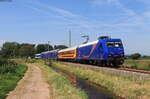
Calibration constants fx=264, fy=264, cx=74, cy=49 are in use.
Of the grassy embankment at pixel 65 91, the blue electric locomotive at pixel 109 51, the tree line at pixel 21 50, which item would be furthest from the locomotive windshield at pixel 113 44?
the tree line at pixel 21 50

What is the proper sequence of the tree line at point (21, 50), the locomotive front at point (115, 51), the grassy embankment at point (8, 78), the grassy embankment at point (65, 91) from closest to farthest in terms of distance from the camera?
the grassy embankment at point (65, 91) → the grassy embankment at point (8, 78) → the locomotive front at point (115, 51) → the tree line at point (21, 50)

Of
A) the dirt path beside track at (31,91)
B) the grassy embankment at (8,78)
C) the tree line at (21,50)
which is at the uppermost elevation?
the tree line at (21,50)

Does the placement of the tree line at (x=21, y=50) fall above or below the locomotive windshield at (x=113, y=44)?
above

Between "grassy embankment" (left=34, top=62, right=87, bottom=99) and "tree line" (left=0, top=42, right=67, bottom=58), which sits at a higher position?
"tree line" (left=0, top=42, right=67, bottom=58)

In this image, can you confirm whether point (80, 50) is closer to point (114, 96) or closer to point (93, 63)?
point (93, 63)

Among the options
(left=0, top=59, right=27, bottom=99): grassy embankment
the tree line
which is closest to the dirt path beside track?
(left=0, top=59, right=27, bottom=99): grassy embankment

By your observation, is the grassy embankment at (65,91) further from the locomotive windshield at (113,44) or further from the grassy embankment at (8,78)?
the locomotive windshield at (113,44)

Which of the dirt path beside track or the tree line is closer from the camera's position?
the dirt path beside track

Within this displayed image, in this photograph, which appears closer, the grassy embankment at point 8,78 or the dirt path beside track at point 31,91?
the dirt path beside track at point 31,91

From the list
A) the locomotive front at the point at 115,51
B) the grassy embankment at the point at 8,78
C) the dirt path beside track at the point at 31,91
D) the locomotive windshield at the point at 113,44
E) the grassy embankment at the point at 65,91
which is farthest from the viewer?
the locomotive windshield at the point at 113,44

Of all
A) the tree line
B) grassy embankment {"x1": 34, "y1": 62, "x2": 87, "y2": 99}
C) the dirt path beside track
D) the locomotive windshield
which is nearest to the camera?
grassy embankment {"x1": 34, "y1": 62, "x2": 87, "y2": 99}

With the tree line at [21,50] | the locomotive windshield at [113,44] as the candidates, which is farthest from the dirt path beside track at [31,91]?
the tree line at [21,50]

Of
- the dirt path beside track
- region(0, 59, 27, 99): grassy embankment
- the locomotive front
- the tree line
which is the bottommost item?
the dirt path beside track

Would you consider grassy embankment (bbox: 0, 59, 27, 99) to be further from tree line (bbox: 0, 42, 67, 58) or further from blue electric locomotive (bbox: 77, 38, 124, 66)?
tree line (bbox: 0, 42, 67, 58)
